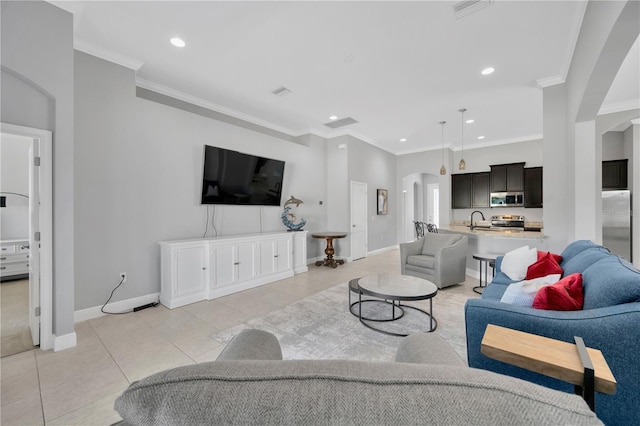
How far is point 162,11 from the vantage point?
2.58 meters

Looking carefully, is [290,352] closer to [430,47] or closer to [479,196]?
[430,47]

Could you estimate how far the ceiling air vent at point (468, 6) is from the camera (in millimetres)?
2434

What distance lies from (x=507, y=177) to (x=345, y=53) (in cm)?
601

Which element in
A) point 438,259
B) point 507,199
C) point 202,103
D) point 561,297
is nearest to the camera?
point 561,297

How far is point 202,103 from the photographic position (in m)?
4.54

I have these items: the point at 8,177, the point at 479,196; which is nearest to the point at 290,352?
the point at 8,177

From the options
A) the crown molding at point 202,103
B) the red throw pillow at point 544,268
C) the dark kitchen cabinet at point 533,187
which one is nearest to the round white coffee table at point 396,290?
the red throw pillow at point 544,268

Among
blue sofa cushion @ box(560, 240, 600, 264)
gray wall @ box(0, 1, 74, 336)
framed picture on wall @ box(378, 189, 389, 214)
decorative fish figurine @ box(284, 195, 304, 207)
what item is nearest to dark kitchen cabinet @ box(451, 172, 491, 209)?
framed picture on wall @ box(378, 189, 389, 214)

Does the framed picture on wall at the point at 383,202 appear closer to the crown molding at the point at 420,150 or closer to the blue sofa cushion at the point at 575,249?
the crown molding at the point at 420,150

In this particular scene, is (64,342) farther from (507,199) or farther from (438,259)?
(507,199)

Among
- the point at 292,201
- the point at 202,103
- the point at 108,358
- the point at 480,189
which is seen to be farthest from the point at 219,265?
the point at 480,189

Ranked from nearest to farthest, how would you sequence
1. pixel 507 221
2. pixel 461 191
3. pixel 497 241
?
1. pixel 497 241
2. pixel 507 221
3. pixel 461 191

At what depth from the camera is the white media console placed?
138 inches

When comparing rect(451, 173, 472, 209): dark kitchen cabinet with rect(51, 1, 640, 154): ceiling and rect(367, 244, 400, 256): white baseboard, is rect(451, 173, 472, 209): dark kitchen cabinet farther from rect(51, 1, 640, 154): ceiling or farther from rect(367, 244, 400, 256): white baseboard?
rect(51, 1, 640, 154): ceiling
